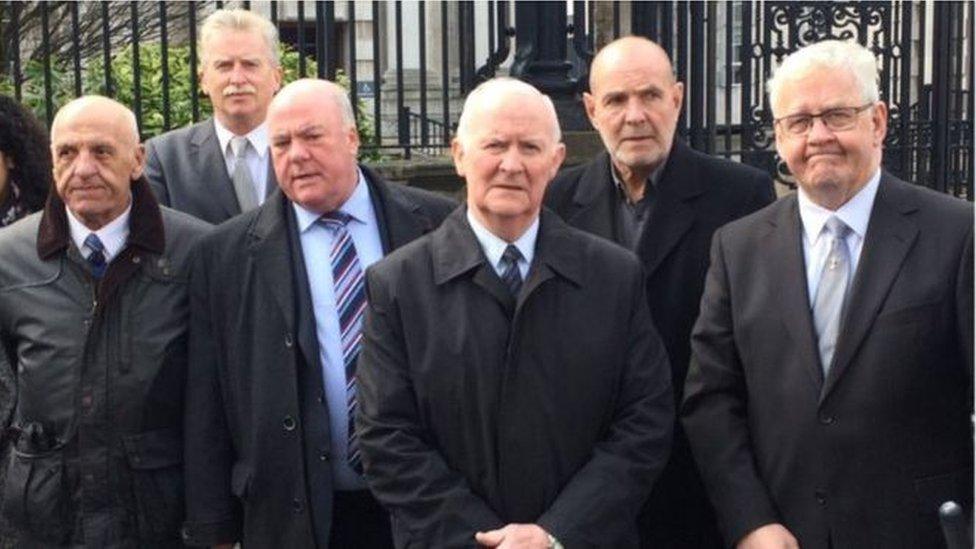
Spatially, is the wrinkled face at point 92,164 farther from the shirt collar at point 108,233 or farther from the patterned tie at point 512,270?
the patterned tie at point 512,270

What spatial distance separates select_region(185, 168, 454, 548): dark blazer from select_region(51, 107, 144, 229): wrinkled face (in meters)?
0.32

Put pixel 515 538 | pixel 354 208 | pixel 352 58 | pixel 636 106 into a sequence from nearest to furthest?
pixel 515 538 < pixel 354 208 < pixel 636 106 < pixel 352 58

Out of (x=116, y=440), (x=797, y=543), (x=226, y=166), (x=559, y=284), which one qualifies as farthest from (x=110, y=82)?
(x=797, y=543)

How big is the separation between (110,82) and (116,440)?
126 inches

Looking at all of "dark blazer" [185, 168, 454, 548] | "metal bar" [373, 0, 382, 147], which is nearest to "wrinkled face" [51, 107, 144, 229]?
"dark blazer" [185, 168, 454, 548]

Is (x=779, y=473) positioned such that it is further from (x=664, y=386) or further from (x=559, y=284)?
(x=559, y=284)

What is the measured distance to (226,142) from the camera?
5809mm

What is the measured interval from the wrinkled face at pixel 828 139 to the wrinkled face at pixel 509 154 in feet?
2.19

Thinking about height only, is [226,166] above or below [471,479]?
above

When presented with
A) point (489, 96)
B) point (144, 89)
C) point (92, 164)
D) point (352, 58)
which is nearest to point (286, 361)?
point (92, 164)

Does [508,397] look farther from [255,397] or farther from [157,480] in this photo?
[157,480]

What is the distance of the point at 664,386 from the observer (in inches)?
167

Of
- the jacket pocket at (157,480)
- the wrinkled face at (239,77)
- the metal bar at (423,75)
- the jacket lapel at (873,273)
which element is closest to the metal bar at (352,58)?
the metal bar at (423,75)

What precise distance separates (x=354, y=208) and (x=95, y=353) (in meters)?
0.86
